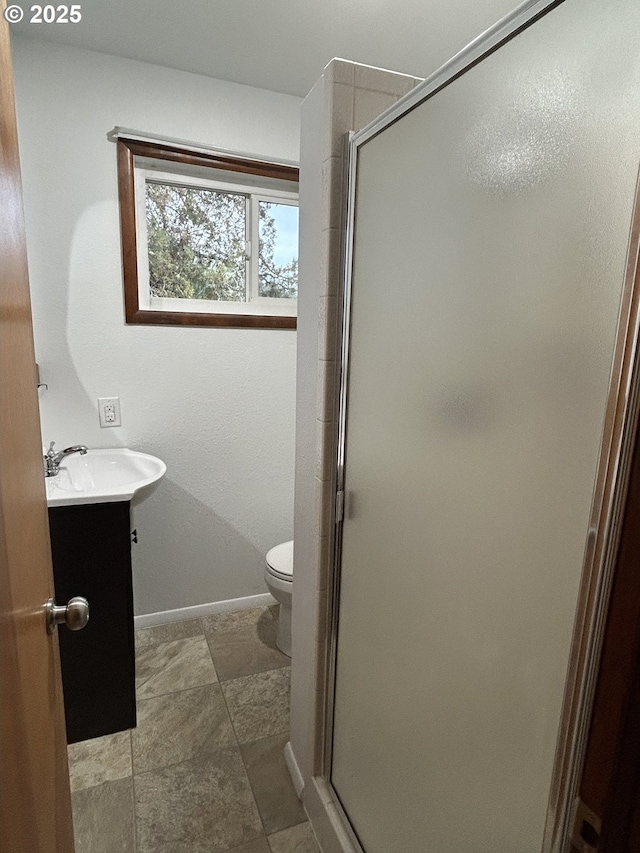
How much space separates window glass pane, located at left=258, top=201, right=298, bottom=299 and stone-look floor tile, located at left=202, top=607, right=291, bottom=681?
1665 mm

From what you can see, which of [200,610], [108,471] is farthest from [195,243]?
[200,610]

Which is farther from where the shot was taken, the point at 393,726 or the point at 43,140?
the point at 43,140

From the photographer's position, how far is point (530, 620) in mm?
683

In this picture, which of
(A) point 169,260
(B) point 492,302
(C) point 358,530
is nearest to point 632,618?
(B) point 492,302

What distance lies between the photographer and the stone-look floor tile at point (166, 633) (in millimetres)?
2305

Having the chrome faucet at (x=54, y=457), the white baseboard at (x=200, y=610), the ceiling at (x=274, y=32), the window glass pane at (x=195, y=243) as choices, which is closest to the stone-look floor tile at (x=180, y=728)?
the white baseboard at (x=200, y=610)

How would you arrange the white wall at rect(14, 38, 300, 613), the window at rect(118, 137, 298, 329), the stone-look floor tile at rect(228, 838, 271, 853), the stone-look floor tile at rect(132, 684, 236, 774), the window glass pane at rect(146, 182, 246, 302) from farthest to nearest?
the window glass pane at rect(146, 182, 246, 302), the window at rect(118, 137, 298, 329), the white wall at rect(14, 38, 300, 613), the stone-look floor tile at rect(132, 684, 236, 774), the stone-look floor tile at rect(228, 838, 271, 853)

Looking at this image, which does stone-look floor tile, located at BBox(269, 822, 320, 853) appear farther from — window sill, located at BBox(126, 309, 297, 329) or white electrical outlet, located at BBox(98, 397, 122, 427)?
window sill, located at BBox(126, 309, 297, 329)

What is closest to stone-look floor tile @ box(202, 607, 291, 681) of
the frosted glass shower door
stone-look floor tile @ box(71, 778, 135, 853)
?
stone-look floor tile @ box(71, 778, 135, 853)

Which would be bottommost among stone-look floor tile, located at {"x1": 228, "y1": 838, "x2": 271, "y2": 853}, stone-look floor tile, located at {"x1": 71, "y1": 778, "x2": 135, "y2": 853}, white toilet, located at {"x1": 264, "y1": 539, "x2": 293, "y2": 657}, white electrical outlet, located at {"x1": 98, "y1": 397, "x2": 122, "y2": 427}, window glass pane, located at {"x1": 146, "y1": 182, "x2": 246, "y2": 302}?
stone-look floor tile, located at {"x1": 71, "y1": 778, "x2": 135, "y2": 853}

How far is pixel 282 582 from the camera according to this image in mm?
2023

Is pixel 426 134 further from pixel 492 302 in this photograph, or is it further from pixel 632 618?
pixel 632 618

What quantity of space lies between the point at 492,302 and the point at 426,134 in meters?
0.37

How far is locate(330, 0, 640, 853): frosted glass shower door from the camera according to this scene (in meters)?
0.57
